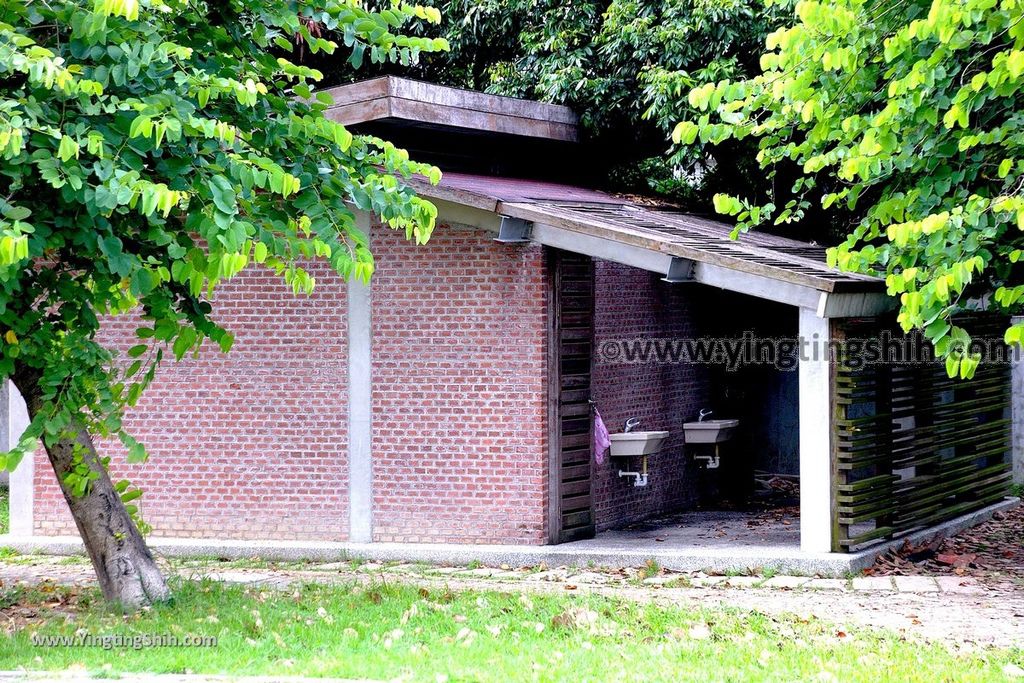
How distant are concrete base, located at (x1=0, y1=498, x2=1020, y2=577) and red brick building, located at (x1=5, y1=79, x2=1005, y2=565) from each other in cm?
17

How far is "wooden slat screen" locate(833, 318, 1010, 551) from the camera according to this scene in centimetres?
1112

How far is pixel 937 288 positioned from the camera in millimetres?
8203

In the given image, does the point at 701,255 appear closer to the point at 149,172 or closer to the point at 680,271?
the point at 680,271

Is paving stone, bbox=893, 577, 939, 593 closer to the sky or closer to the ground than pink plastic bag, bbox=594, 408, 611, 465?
closer to the ground

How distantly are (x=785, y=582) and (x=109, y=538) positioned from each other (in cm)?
551

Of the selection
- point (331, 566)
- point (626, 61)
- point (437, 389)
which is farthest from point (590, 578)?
point (626, 61)

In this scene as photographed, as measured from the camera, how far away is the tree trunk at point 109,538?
9305 millimetres

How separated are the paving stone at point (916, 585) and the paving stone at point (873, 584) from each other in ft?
0.23

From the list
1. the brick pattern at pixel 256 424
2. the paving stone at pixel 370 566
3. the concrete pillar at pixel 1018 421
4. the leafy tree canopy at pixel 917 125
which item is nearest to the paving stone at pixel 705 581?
the leafy tree canopy at pixel 917 125

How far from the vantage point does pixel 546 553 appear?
11.8m

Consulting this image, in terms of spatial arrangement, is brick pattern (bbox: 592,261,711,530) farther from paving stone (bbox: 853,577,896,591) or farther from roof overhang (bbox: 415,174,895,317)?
paving stone (bbox: 853,577,896,591)

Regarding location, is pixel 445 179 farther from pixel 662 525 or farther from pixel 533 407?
pixel 662 525

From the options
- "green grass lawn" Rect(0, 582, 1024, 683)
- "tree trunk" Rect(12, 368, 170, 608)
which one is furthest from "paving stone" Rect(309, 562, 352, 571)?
"tree trunk" Rect(12, 368, 170, 608)

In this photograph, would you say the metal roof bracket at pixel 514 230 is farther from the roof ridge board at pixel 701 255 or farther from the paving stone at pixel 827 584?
the paving stone at pixel 827 584
